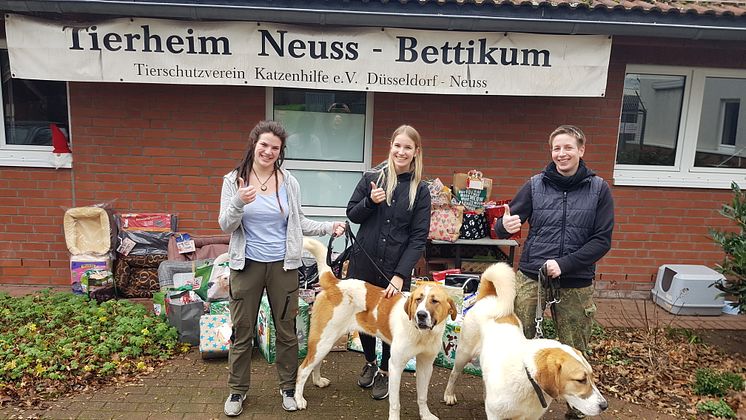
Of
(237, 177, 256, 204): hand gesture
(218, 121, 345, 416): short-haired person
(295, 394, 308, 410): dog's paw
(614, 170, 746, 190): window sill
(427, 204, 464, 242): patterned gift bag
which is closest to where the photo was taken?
(237, 177, 256, 204): hand gesture

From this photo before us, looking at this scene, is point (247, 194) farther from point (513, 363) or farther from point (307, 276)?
point (307, 276)

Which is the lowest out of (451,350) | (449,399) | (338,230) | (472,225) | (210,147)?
(449,399)

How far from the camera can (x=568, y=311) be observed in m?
3.45

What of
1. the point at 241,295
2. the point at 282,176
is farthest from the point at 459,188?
the point at 241,295

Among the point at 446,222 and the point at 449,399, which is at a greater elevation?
the point at 446,222

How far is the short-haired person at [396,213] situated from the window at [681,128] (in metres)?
3.97

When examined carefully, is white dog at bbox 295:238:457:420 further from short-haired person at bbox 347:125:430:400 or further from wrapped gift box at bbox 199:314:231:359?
wrapped gift box at bbox 199:314:231:359

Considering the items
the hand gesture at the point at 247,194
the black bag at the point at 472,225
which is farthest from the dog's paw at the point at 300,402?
the black bag at the point at 472,225

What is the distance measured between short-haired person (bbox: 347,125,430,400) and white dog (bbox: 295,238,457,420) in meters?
0.17

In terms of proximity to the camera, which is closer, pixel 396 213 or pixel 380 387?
pixel 396 213

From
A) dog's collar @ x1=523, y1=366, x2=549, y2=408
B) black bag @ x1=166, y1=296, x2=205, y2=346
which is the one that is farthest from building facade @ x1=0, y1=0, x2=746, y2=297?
dog's collar @ x1=523, y1=366, x2=549, y2=408

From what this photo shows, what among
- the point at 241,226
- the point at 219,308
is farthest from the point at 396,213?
the point at 219,308

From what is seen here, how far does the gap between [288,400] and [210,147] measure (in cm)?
351

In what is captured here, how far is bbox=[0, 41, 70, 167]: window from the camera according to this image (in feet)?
20.0
